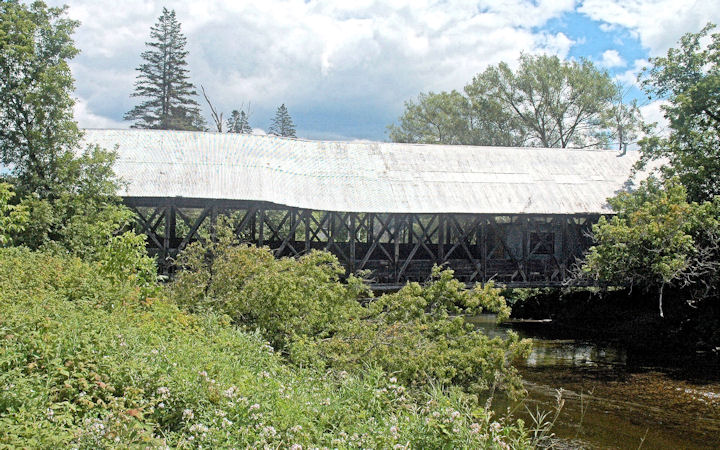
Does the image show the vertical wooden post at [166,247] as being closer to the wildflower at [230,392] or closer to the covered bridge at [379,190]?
the covered bridge at [379,190]

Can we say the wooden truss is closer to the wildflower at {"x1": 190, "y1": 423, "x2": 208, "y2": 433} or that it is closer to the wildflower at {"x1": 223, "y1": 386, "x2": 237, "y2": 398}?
the wildflower at {"x1": 223, "y1": 386, "x2": 237, "y2": 398}

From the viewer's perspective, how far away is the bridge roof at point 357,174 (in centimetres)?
1816

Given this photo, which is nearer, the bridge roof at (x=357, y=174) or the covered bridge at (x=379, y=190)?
the covered bridge at (x=379, y=190)

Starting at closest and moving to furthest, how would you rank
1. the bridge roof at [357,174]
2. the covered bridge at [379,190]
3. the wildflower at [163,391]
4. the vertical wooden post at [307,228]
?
the wildflower at [163,391] → the covered bridge at [379,190] → the bridge roof at [357,174] → the vertical wooden post at [307,228]

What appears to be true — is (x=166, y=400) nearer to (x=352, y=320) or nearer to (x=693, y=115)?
(x=352, y=320)

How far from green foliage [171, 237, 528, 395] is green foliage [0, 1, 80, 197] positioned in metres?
7.78

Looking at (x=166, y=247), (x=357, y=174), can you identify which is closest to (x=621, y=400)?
(x=357, y=174)

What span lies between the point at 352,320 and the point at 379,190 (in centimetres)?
925

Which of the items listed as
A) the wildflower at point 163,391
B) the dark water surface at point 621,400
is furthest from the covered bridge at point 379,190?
the wildflower at point 163,391

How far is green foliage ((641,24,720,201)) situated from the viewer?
19.4 m

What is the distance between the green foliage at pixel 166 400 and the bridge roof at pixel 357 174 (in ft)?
34.1

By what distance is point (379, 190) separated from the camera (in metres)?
19.6

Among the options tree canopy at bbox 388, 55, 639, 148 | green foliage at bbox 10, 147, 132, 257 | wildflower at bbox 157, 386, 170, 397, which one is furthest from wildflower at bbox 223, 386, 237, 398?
tree canopy at bbox 388, 55, 639, 148

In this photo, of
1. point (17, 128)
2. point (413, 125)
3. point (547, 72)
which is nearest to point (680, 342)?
point (17, 128)
